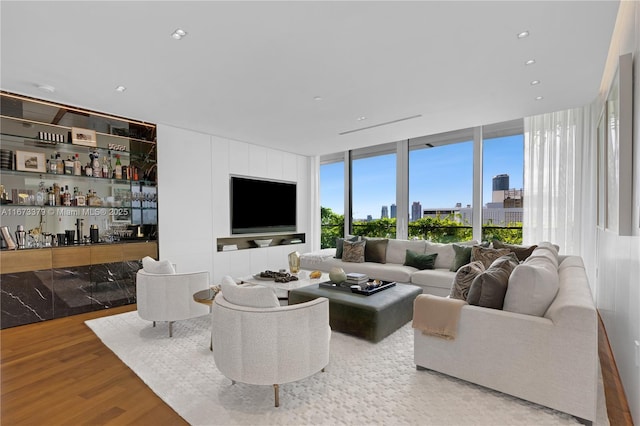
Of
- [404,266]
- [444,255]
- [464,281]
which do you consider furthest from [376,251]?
[464,281]

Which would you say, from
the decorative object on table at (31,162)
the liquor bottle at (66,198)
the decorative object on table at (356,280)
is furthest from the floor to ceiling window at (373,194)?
Result: the decorative object on table at (31,162)

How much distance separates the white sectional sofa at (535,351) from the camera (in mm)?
1815

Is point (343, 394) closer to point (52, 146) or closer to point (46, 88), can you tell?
point (46, 88)

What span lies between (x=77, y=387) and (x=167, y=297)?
1.01 meters

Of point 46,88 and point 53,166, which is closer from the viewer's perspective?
point 46,88

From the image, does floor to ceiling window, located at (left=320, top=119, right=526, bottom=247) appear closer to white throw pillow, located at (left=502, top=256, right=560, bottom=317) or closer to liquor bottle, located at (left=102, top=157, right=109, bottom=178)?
white throw pillow, located at (left=502, top=256, right=560, bottom=317)

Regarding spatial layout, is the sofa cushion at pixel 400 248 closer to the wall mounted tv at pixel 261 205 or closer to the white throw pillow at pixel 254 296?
the wall mounted tv at pixel 261 205

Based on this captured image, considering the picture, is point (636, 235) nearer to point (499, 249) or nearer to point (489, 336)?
point (489, 336)

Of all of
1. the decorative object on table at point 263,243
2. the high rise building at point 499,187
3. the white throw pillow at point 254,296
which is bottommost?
the decorative object on table at point 263,243

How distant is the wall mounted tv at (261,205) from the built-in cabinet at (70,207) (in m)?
1.46

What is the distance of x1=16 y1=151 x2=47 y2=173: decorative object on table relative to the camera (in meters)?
3.71

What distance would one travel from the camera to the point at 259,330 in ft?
6.39

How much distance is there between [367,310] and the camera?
117 inches

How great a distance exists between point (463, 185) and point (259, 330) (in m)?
5.04
